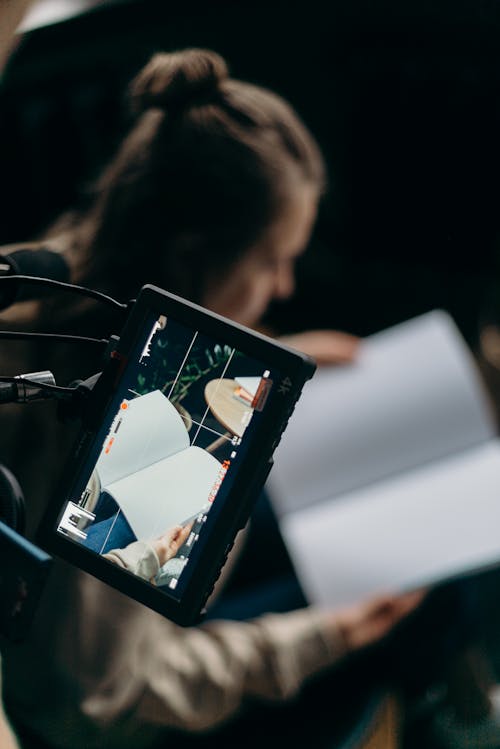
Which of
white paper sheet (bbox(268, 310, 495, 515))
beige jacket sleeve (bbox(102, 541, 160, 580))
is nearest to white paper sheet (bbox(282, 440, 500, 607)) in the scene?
white paper sheet (bbox(268, 310, 495, 515))

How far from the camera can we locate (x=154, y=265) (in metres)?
0.69

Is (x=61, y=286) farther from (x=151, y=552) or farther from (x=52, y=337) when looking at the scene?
(x=151, y=552)

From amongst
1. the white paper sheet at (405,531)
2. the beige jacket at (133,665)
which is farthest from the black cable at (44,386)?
the white paper sheet at (405,531)

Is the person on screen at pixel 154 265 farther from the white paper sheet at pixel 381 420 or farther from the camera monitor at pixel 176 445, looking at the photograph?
the white paper sheet at pixel 381 420

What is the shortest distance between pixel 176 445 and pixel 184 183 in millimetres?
299

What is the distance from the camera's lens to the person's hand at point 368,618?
3.38 feet

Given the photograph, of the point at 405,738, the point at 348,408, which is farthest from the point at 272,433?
the point at 405,738

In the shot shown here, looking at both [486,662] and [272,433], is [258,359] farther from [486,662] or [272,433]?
[486,662]

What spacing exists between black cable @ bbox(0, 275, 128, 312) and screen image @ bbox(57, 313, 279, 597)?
5cm

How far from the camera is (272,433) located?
50cm

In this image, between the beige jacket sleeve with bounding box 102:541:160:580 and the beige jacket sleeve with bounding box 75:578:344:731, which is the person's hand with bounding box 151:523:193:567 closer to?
the beige jacket sleeve with bounding box 102:541:160:580

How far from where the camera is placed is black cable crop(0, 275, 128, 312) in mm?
551

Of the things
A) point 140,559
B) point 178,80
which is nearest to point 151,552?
point 140,559

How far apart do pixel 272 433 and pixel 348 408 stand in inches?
21.6
